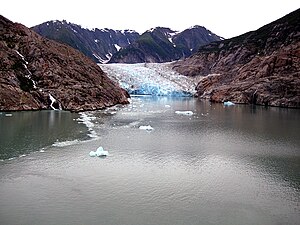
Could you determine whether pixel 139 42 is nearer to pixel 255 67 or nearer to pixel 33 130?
pixel 255 67

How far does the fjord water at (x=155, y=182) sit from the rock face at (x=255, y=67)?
26.7 metres

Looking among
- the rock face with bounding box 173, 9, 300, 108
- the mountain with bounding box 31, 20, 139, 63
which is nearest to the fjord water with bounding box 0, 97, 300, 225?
the rock face with bounding box 173, 9, 300, 108

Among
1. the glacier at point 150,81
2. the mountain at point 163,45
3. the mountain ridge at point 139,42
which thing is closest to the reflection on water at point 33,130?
the glacier at point 150,81

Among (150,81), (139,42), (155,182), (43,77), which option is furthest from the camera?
(139,42)

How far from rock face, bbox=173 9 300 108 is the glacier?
3467 millimetres

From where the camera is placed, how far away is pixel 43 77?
32.7 meters

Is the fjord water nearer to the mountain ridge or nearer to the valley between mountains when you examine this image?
the valley between mountains

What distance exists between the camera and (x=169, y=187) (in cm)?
1048

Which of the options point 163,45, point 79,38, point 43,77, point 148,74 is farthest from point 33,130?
point 79,38

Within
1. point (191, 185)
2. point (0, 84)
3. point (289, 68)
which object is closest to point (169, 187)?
point (191, 185)

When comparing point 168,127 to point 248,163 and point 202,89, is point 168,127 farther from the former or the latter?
point 202,89

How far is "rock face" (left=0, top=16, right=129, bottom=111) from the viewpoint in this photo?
2933 centimetres

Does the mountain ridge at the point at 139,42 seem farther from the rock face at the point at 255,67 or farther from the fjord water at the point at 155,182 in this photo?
the fjord water at the point at 155,182

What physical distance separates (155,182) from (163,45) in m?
156
